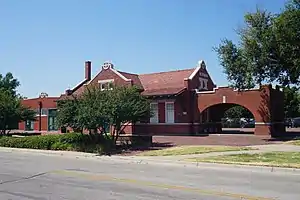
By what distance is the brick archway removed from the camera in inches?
1410

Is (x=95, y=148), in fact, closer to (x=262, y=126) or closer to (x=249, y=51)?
(x=249, y=51)

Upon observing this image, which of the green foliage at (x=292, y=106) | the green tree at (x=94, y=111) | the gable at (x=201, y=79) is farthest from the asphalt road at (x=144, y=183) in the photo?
the green foliage at (x=292, y=106)

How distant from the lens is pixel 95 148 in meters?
22.4

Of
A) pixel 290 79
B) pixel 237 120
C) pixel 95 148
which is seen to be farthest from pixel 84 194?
pixel 237 120

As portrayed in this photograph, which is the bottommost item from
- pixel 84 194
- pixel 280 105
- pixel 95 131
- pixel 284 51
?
pixel 84 194

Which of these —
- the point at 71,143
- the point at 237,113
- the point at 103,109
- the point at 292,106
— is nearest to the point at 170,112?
the point at 71,143

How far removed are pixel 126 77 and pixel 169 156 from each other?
27720 millimetres

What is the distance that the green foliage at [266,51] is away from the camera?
27.3 metres

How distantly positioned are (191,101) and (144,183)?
2962 cm

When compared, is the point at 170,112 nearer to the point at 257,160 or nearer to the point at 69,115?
the point at 69,115

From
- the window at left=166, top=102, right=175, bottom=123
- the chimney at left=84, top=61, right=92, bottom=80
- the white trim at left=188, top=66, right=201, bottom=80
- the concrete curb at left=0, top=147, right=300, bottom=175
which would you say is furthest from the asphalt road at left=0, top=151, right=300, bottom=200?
the chimney at left=84, top=61, right=92, bottom=80

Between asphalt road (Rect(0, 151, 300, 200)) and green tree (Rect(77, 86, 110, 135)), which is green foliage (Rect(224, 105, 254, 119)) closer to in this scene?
green tree (Rect(77, 86, 110, 135))

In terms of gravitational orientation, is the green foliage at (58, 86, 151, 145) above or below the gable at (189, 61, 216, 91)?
below

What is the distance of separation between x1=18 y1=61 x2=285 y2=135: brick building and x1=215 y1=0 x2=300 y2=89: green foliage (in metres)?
3.57
